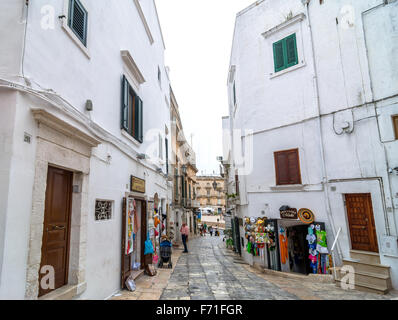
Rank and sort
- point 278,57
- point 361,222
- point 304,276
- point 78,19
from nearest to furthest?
point 78,19 → point 361,222 → point 304,276 → point 278,57

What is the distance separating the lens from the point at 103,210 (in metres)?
5.59

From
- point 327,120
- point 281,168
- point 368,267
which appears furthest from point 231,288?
point 327,120

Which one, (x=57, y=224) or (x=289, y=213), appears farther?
(x=289, y=213)

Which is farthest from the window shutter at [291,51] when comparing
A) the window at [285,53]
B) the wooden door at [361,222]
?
the wooden door at [361,222]

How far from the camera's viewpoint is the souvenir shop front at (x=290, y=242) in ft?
26.6

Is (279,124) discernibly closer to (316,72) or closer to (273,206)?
(316,72)

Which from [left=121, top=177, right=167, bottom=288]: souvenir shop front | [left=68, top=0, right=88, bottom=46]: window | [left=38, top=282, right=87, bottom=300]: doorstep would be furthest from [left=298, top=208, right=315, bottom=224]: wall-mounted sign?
[left=68, top=0, right=88, bottom=46]: window

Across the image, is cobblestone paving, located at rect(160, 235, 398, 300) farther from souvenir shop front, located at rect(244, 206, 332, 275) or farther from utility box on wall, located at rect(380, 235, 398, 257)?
utility box on wall, located at rect(380, 235, 398, 257)

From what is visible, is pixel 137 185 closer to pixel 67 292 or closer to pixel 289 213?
pixel 67 292

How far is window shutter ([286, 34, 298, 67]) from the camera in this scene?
9750 mm

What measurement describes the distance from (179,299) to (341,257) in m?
5.16

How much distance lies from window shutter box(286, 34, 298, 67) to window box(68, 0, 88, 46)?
7.50m

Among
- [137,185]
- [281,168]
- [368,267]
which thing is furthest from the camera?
[281,168]

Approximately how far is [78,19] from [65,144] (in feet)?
8.02
